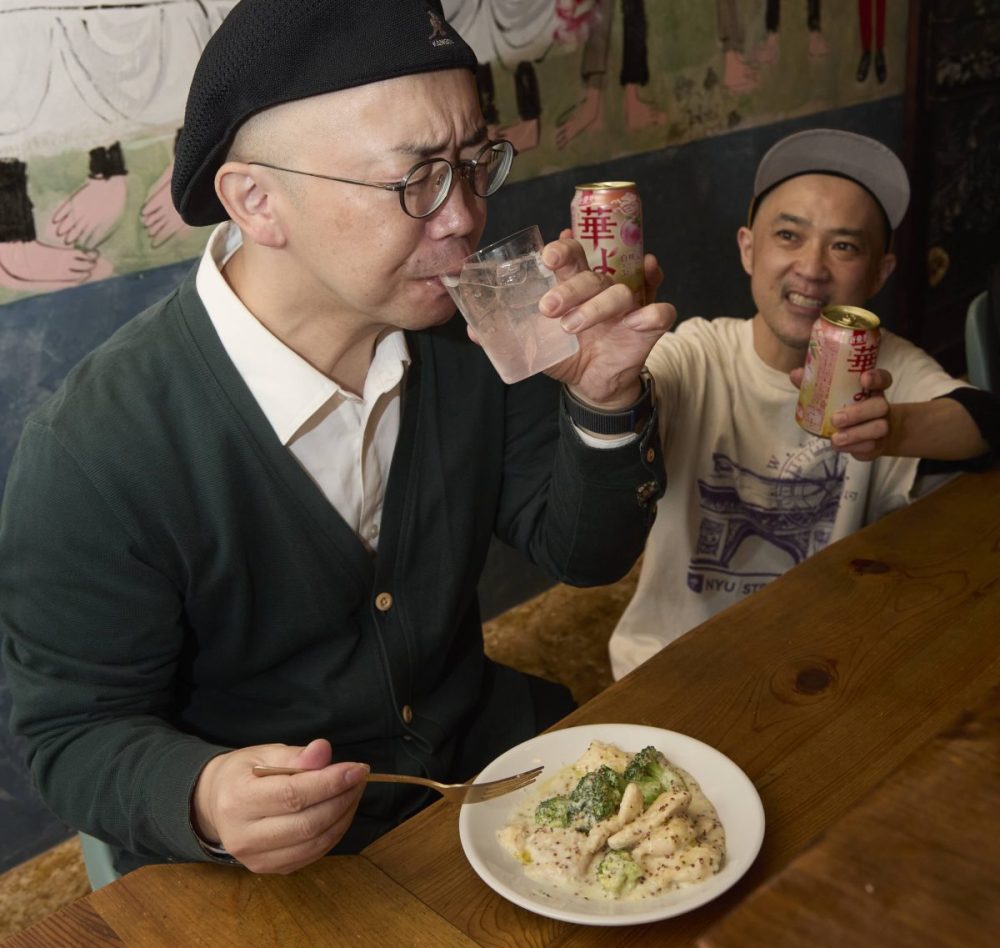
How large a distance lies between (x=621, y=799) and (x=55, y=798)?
59cm

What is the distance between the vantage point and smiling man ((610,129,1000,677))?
182cm

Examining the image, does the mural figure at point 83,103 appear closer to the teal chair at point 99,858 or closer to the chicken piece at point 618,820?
A: the teal chair at point 99,858

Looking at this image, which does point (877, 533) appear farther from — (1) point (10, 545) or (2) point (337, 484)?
(1) point (10, 545)

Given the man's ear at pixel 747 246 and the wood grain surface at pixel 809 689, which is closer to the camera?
the wood grain surface at pixel 809 689

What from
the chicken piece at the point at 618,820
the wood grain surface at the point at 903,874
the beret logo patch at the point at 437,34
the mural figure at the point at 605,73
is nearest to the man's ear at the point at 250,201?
the beret logo patch at the point at 437,34

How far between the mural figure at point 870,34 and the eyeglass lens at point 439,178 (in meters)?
2.97

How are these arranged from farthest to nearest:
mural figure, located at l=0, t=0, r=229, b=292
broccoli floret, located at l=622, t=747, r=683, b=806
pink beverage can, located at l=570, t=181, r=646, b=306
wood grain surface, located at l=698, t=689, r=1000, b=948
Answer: mural figure, located at l=0, t=0, r=229, b=292 → pink beverage can, located at l=570, t=181, r=646, b=306 → broccoli floret, located at l=622, t=747, r=683, b=806 → wood grain surface, located at l=698, t=689, r=1000, b=948

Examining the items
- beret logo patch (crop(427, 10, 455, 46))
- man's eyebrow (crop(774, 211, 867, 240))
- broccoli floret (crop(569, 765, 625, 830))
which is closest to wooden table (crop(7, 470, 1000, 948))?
broccoli floret (crop(569, 765, 625, 830))

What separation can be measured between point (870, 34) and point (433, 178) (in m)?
3.15

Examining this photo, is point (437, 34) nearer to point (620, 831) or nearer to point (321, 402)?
point (321, 402)

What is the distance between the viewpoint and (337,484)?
1.33 metres

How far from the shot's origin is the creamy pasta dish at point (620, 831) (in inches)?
35.9

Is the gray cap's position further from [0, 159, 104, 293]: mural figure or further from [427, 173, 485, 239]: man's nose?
[0, 159, 104, 293]: mural figure

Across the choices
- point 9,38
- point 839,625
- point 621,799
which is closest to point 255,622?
point 621,799
